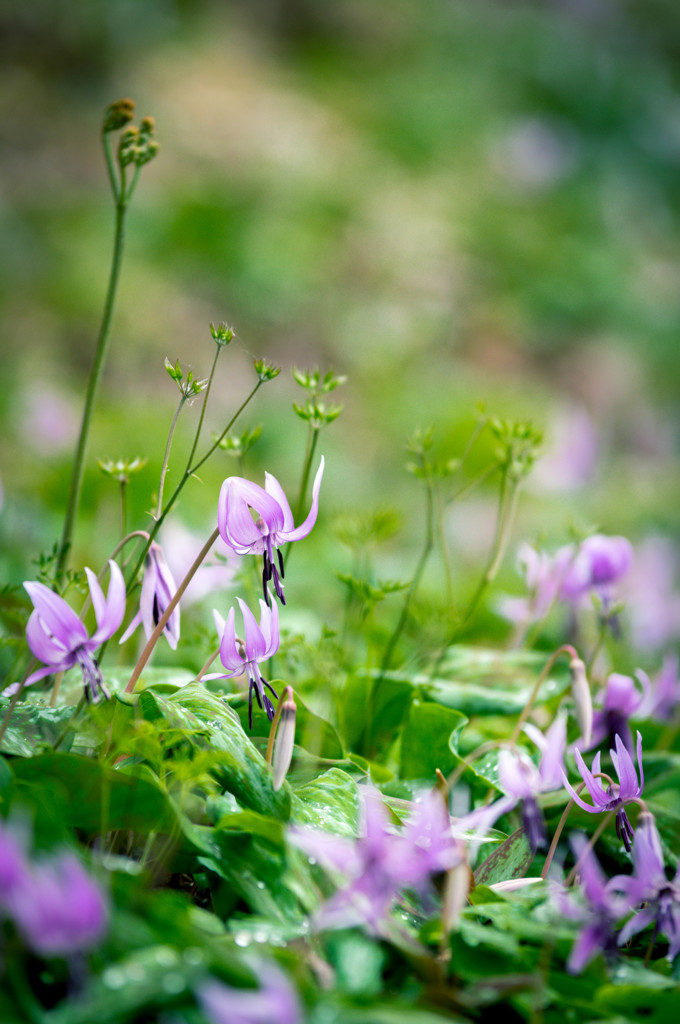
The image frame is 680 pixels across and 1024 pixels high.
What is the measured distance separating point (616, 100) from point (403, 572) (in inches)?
346

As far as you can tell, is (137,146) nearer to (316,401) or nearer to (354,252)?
(316,401)

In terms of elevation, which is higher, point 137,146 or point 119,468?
point 137,146

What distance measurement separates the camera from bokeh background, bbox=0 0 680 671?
389 cm

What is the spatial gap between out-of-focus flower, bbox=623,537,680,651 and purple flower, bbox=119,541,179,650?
1.55 meters

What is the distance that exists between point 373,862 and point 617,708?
72 centimetres

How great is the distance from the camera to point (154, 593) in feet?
3.46

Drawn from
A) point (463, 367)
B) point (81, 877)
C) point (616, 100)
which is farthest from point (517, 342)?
point (81, 877)

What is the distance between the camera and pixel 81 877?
0.62 metres

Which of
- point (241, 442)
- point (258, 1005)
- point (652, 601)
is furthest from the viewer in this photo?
point (652, 601)

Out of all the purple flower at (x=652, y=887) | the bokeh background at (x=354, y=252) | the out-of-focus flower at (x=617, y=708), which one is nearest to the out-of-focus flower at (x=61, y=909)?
the purple flower at (x=652, y=887)

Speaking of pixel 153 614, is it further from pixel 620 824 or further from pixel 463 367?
pixel 463 367

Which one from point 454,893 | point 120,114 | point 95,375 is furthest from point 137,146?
point 454,893

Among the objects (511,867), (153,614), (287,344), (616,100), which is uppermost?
(616,100)

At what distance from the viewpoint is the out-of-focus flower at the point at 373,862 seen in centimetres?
71
